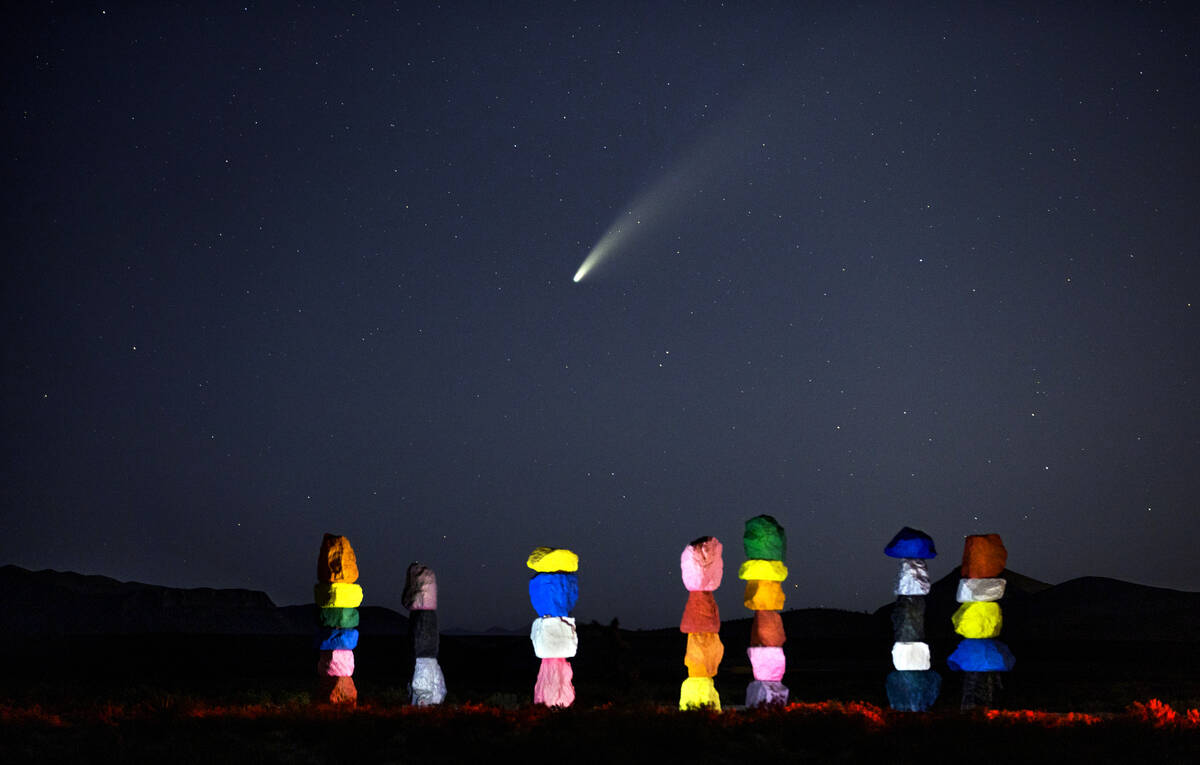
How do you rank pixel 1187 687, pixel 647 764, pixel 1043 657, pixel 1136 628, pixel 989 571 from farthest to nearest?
pixel 1136 628
pixel 1043 657
pixel 1187 687
pixel 989 571
pixel 647 764

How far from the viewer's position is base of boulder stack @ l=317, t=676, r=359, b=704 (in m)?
20.6

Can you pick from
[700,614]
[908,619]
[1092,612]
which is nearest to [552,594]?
[700,614]

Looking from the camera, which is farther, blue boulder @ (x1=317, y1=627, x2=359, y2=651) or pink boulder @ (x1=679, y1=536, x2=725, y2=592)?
blue boulder @ (x1=317, y1=627, x2=359, y2=651)

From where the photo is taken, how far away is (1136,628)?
107125mm

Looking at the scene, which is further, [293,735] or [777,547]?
[777,547]

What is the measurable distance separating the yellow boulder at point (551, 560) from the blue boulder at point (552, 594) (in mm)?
100

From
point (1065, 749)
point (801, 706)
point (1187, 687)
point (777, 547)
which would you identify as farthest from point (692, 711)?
point (1187, 687)

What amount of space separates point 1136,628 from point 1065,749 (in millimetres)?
102041

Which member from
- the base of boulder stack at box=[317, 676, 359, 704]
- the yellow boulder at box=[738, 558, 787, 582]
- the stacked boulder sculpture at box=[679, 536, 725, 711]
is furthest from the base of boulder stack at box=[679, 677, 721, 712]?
the base of boulder stack at box=[317, 676, 359, 704]

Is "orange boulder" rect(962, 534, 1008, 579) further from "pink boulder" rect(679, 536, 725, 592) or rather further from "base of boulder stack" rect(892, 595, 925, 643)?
"pink boulder" rect(679, 536, 725, 592)

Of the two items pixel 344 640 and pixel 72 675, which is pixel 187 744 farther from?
pixel 72 675

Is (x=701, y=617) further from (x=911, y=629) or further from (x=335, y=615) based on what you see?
(x=335, y=615)

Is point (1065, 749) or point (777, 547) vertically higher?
point (777, 547)

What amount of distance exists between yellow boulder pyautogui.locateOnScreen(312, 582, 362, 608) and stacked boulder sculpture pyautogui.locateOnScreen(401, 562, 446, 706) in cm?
89
